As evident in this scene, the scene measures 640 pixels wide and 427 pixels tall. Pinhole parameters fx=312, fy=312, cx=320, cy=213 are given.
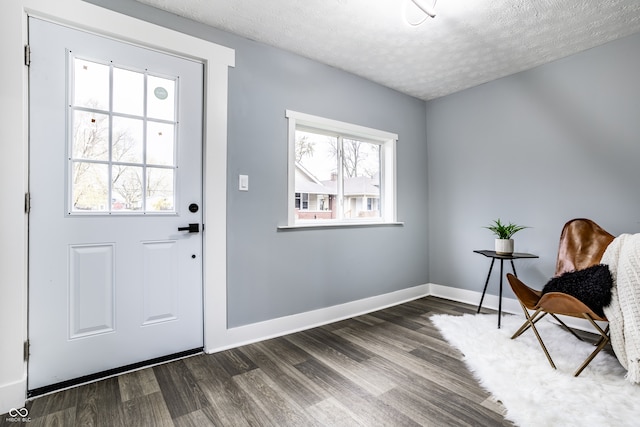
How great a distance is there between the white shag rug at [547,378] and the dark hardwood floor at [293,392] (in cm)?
12

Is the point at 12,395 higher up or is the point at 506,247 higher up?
the point at 506,247

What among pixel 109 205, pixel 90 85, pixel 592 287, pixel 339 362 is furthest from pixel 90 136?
pixel 592 287

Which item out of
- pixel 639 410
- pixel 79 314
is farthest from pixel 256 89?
pixel 639 410

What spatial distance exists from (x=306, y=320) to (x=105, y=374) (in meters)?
1.47

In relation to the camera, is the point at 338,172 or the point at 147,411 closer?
the point at 147,411

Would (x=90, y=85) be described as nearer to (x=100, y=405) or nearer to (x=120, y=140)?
(x=120, y=140)

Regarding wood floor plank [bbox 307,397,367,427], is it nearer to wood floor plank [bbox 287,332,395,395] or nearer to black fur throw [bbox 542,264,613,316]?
wood floor plank [bbox 287,332,395,395]

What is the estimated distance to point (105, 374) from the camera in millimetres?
1927

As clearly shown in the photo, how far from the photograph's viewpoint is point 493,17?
2230mm

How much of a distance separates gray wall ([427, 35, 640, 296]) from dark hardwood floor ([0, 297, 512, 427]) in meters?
1.58

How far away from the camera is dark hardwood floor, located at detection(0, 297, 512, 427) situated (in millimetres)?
1545

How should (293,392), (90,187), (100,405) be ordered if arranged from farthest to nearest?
(90,187), (293,392), (100,405)

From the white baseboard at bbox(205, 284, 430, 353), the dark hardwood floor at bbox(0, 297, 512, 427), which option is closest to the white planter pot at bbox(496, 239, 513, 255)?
the dark hardwood floor at bbox(0, 297, 512, 427)

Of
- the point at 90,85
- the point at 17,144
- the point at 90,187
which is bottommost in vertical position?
the point at 90,187
